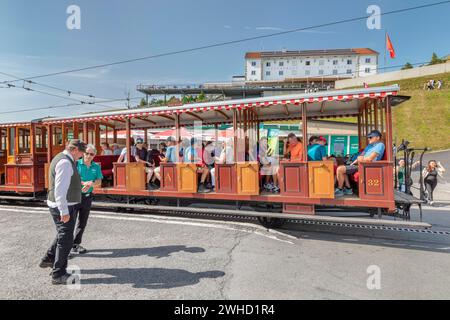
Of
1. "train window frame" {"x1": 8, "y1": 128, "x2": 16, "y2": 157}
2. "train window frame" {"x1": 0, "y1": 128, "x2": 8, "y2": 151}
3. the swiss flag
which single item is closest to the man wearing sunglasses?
"train window frame" {"x1": 8, "y1": 128, "x2": 16, "y2": 157}

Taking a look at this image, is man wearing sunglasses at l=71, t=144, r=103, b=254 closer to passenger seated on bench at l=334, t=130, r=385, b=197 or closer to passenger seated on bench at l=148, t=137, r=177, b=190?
passenger seated on bench at l=148, t=137, r=177, b=190

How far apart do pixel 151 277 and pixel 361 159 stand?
157 inches

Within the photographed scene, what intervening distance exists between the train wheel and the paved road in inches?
9.1

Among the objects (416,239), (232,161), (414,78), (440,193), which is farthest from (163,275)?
(414,78)

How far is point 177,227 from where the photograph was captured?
6.38 m

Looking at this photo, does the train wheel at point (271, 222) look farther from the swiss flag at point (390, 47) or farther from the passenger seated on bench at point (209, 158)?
the swiss flag at point (390, 47)

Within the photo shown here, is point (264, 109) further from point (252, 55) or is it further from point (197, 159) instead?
point (252, 55)

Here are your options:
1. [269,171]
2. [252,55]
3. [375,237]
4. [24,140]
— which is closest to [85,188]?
[269,171]

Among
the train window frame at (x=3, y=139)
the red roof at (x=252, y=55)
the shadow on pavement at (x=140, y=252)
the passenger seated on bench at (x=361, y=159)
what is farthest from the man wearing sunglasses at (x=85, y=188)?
the red roof at (x=252, y=55)

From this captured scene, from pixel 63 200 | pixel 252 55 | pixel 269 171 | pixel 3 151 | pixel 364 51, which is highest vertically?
pixel 252 55

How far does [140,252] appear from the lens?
492cm

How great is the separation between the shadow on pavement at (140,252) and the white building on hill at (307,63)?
76.7m

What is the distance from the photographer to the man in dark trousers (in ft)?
12.0
